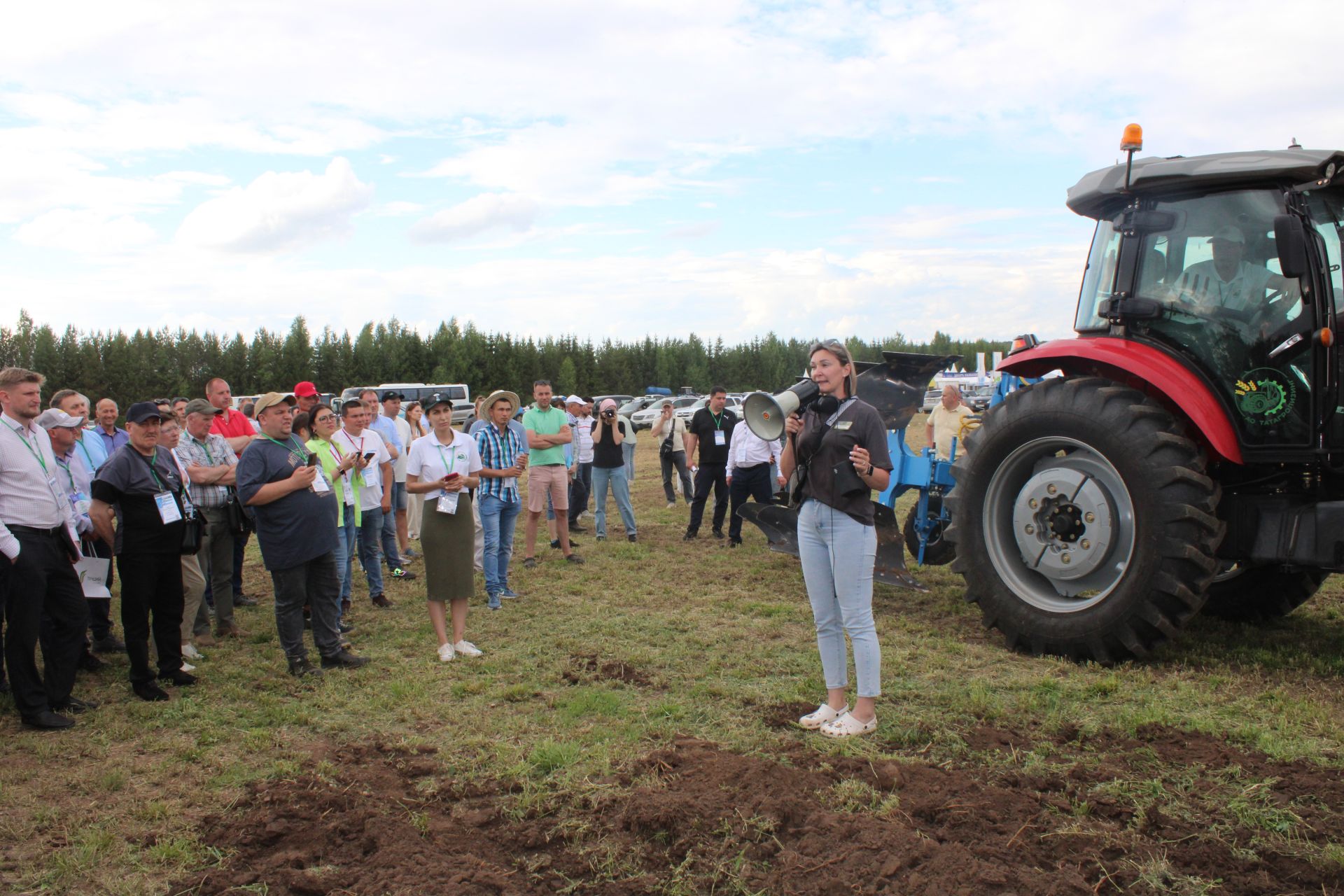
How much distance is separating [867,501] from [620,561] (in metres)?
5.66

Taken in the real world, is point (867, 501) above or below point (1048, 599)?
above

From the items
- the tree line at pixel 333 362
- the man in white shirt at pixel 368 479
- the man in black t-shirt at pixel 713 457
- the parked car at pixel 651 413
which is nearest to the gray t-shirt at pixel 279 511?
the man in white shirt at pixel 368 479

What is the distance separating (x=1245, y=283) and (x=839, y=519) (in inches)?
110

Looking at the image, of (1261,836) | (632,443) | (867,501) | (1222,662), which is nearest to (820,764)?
(867,501)

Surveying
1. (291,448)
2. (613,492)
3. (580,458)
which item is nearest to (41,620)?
(291,448)

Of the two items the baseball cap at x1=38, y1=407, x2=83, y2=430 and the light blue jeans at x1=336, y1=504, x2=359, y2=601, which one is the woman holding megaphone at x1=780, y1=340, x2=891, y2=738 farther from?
the baseball cap at x1=38, y1=407, x2=83, y2=430

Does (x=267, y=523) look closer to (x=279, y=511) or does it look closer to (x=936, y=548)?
(x=279, y=511)

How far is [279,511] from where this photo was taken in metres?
5.85

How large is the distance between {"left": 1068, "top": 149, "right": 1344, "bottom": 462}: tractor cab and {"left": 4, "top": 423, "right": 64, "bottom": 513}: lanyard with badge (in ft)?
20.3

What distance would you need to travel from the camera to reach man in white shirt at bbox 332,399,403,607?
764cm

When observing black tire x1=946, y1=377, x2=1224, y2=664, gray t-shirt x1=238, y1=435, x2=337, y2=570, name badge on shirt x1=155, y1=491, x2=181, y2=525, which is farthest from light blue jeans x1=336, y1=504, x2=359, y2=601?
black tire x1=946, y1=377, x2=1224, y2=664

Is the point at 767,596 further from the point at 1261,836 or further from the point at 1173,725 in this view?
the point at 1261,836

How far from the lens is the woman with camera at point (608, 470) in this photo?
11.2 m

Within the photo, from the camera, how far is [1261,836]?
3303 millimetres
